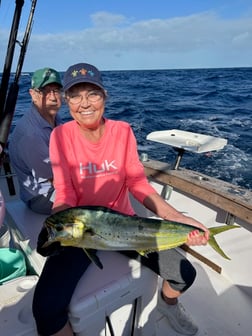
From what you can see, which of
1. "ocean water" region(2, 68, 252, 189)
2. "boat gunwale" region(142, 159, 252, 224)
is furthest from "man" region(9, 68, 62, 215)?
"ocean water" region(2, 68, 252, 189)

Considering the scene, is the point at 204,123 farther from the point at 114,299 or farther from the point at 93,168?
the point at 114,299

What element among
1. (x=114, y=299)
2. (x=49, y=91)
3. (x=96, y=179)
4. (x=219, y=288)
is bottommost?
(x=219, y=288)

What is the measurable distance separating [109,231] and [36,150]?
1.40m

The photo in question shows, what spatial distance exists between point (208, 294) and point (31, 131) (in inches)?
94.3

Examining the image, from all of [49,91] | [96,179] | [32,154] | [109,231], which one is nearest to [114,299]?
[109,231]

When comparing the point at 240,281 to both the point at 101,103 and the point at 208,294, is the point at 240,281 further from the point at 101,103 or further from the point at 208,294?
the point at 101,103

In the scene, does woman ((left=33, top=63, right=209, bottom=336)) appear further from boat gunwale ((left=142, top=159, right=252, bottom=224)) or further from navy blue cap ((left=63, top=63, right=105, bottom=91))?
boat gunwale ((left=142, top=159, right=252, bottom=224))

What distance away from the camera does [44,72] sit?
3.09 m

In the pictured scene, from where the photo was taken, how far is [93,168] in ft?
6.77

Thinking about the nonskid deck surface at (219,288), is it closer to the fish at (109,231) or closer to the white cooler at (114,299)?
the white cooler at (114,299)

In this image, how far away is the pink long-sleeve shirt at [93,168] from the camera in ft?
6.71

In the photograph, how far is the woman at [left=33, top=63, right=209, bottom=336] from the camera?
1798mm

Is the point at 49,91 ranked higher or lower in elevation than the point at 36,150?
→ higher

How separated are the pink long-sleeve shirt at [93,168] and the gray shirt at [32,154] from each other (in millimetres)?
630
